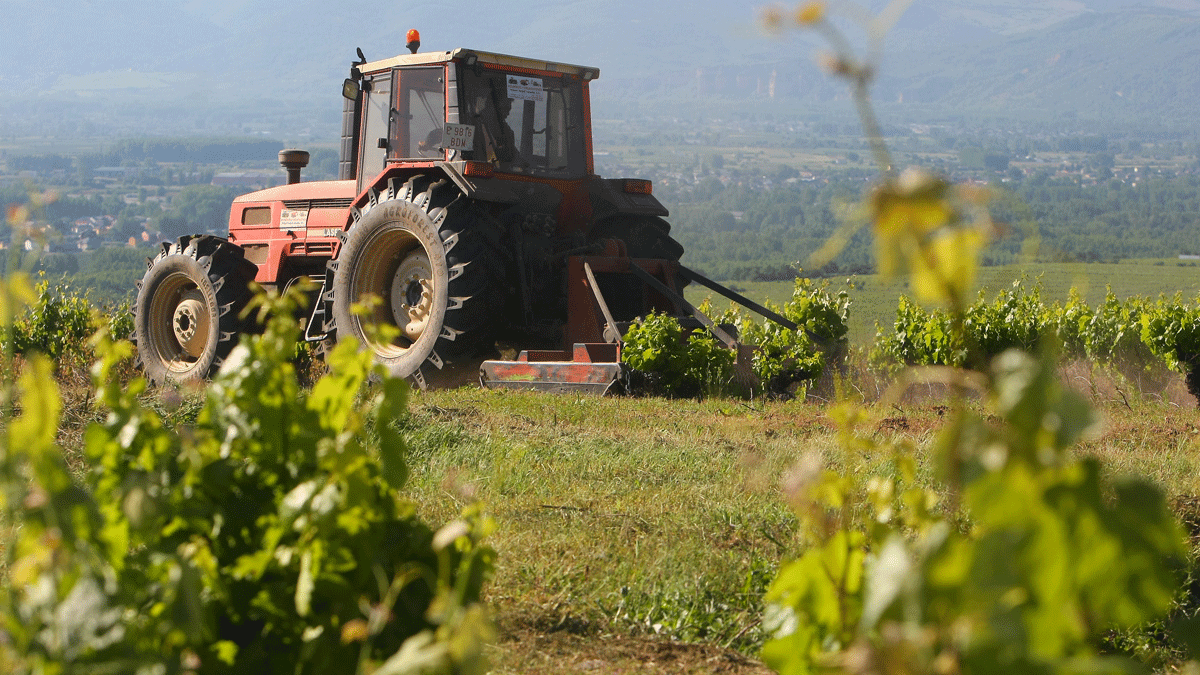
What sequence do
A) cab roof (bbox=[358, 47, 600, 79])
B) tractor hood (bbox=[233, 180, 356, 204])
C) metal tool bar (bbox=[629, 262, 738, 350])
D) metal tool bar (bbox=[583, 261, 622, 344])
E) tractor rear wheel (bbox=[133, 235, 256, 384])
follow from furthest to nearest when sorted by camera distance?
tractor hood (bbox=[233, 180, 356, 204]) < tractor rear wheel (bbox=[133, 235, 256, 384]) < cab roof (bbox=[358, 47, 600, 79]) < metal tool bar (bbox=[629, 262, 738, 350]) < metal tool bar (bbox=[583, 261, 622, 344])

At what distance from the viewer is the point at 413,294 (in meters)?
8.89

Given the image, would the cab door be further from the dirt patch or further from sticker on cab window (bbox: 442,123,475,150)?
the dirt patch

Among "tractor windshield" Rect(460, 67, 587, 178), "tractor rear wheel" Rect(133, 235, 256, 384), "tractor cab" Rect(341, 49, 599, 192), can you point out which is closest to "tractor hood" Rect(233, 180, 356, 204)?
"tractor cab" Rect(341, 49, 599, 192)

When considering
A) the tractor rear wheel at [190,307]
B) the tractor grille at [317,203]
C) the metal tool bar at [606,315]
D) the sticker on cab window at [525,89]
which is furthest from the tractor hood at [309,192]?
the metal tool bar at [606,315]

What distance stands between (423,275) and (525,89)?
177 cm

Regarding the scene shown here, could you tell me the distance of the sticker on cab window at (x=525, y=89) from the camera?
8953 millimetres

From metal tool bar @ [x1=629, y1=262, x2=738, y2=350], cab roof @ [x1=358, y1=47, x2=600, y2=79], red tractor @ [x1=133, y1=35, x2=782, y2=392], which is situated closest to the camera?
red tractor @ [x1=133, y1=35, x2=782, y2=392]

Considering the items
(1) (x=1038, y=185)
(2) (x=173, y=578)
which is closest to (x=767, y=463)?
(2) (x=173, y=578)

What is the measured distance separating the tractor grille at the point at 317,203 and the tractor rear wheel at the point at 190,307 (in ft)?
2.18

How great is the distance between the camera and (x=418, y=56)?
8930 mm

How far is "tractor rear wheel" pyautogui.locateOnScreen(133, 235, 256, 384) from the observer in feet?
31.9

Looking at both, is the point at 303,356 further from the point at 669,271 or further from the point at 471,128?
the point at 669,271

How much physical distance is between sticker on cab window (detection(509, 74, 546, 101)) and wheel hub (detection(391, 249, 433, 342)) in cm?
151

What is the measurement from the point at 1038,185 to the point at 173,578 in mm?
118885
